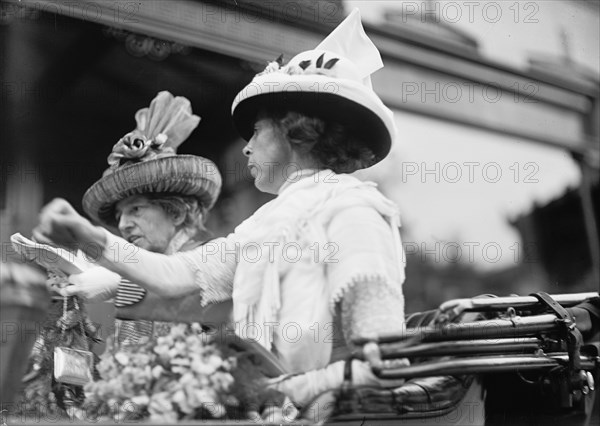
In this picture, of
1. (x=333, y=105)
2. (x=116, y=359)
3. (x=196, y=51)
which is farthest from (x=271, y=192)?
(x=116, y=359)

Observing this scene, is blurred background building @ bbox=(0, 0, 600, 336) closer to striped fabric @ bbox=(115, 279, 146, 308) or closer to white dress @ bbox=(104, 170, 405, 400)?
white dress @ bbox=(104, 170, 405, 400)

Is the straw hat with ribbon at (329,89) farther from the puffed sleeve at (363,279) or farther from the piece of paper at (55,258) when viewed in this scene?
the piece of paper at (55,258)

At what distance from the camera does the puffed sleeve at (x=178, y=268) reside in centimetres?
257

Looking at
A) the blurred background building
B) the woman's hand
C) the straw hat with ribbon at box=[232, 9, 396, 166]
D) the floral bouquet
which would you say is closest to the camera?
the floral bouquet

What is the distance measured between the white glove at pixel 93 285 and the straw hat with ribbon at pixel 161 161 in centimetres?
23

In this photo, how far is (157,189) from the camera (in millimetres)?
2691

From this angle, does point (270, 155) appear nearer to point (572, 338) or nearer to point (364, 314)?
point (364, 314)

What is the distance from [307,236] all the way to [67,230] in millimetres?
724

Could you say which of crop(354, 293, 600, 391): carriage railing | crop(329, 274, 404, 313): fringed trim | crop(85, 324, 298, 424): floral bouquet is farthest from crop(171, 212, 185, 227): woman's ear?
crop(354, 293, 600, 391): carriage railing

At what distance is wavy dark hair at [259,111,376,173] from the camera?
9.11 feet

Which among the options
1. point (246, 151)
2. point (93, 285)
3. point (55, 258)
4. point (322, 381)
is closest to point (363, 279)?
point (322, 381)

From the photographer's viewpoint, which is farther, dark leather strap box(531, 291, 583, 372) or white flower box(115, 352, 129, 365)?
dark leather strap box(531, 291, 583, 372)

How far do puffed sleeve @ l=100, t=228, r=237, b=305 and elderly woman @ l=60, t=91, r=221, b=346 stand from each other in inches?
0.8

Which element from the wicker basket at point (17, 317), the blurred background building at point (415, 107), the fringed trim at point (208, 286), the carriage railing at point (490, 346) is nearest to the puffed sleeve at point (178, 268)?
the fringed trim at point (208, 286)
